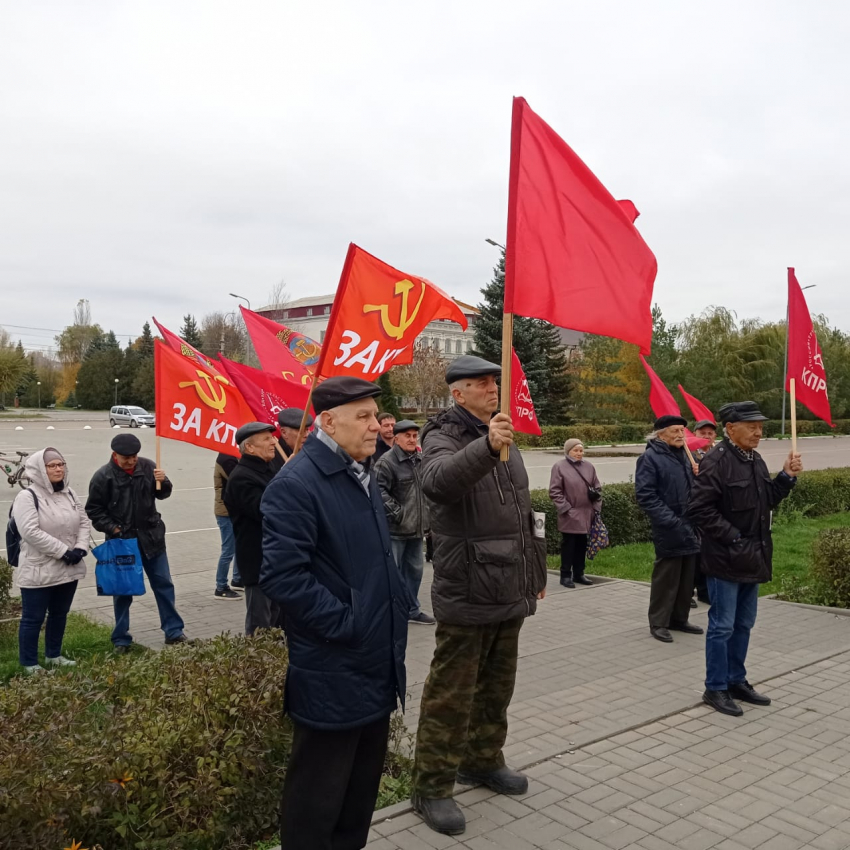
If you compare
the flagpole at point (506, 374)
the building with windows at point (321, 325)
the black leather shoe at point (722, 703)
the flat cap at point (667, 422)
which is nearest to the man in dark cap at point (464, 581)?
the flagpole at point (506, 374)

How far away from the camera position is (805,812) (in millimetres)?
4062

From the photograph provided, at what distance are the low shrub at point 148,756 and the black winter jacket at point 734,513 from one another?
2.47 m

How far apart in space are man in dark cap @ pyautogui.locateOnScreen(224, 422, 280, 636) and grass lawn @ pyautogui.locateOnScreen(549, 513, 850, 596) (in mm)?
5289

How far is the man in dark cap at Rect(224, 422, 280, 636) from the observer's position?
20.7 feet

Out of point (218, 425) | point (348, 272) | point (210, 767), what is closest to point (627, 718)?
point (210, 767)

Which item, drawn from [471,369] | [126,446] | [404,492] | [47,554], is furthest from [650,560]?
[471,369]

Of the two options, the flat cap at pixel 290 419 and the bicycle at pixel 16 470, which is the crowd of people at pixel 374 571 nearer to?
the flat cap at pixel 290 419

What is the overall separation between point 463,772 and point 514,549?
1.23 metres

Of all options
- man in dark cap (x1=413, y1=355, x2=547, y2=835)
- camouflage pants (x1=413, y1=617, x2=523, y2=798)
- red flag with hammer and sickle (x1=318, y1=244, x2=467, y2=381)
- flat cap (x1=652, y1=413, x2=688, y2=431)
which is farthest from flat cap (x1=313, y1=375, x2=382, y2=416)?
flat cap (x1=652, y1=413, x2=688, y2=431)

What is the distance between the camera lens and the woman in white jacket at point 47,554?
625 cm

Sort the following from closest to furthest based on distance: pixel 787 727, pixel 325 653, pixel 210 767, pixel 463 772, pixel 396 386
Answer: pixel 325 653 < pixel 210 767 < pixel 463 772 < pixel 787 727 < pixel 396 386

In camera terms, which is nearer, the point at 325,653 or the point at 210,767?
the point at 325,653

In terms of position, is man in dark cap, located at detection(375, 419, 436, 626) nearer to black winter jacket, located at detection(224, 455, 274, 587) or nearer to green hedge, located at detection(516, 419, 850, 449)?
black winter jacket, located at detection(224, 455, 274, 587)

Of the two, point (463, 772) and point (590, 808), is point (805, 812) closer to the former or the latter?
point (590, 808)
